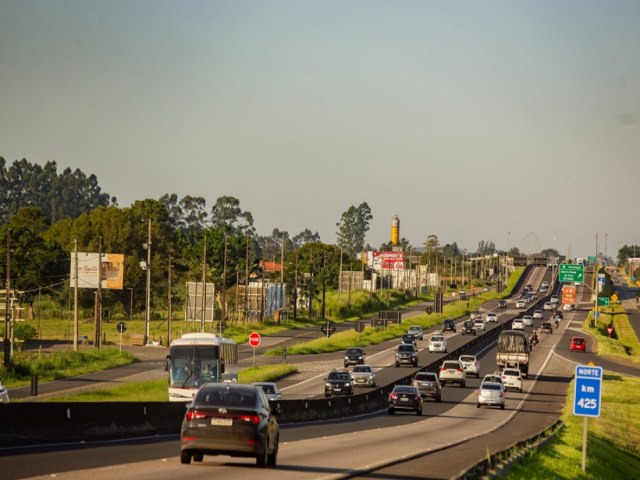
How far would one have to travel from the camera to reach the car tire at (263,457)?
2030 centimetres

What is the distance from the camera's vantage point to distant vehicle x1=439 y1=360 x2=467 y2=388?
74688 mm

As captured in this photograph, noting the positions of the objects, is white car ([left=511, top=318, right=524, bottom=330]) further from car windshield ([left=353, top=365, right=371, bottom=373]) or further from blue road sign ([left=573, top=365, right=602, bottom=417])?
blue road sign ([left=573, top=365, right=602, bottom=417])

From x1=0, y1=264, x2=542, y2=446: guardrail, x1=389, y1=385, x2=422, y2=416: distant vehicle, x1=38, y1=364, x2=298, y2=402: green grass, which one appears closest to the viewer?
x1=0, y1=264, x2=542, y2=446: guardrail

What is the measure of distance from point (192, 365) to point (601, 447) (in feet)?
53.7

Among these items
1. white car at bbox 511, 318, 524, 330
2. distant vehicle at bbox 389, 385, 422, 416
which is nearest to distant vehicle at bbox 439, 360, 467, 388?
distant vehicle at bbox 389, 385, 422, 416

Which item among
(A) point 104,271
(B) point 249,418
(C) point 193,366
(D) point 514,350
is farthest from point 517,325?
(B) point 249,418

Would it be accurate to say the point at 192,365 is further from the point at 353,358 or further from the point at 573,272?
the point at 573,272

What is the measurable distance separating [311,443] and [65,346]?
7126 cm

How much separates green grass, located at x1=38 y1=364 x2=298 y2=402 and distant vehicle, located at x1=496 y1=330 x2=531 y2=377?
16.8 m

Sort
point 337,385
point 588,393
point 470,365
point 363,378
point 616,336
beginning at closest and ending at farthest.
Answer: point 588,393
point 337,385
point 363,378
point 470,365
point 616,336

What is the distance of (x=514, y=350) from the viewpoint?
8438cm

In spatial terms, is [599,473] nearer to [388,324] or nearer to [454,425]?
[454,425]

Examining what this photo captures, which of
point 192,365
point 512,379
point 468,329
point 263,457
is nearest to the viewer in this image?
point 263,457

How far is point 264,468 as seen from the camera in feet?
69.6
